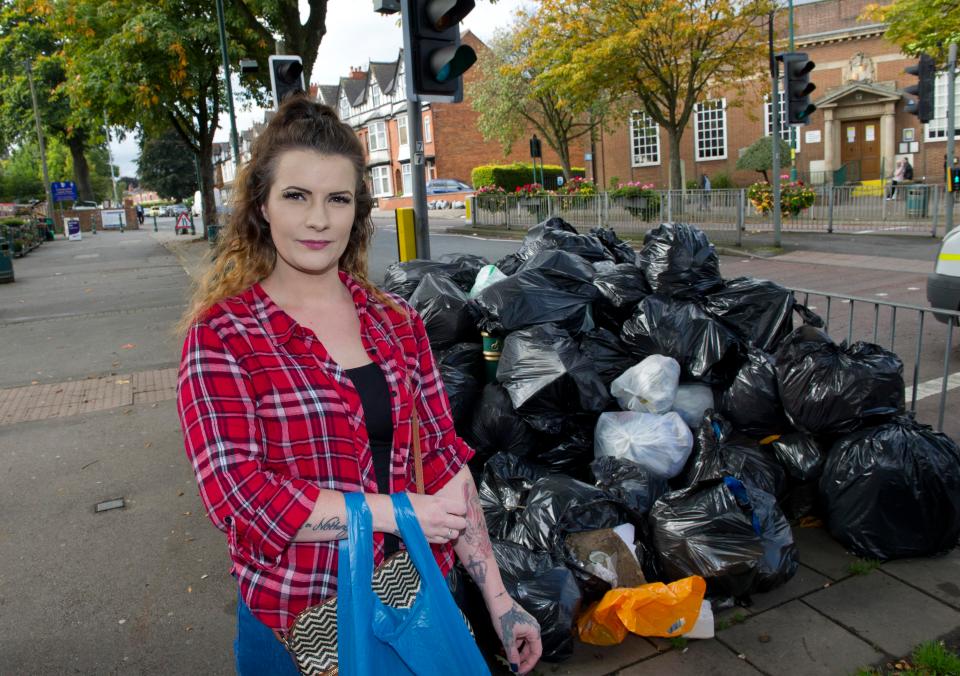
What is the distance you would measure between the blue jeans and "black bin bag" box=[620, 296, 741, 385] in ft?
10.1

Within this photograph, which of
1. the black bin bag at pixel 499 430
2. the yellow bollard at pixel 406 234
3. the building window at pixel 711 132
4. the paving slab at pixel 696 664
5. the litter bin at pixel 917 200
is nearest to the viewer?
the paving slab at pixel 696 664

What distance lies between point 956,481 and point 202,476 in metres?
3.47

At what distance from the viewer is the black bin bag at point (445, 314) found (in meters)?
4.48

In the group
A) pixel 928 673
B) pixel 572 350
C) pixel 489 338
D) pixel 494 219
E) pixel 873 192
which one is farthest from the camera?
pixel 494 219

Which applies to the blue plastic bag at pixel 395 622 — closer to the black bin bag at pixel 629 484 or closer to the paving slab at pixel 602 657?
the paving slab at pixel 602 657

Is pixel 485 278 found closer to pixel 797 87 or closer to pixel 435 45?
pixel 435 45

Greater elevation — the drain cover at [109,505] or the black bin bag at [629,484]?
the black bin bag at [629,484]

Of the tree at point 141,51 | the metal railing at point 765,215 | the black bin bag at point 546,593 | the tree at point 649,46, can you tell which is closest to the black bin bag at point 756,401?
the black bin bag at point 546,593

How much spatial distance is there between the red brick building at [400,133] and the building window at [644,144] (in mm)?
7739

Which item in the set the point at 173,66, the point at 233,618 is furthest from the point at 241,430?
the point at 173,66

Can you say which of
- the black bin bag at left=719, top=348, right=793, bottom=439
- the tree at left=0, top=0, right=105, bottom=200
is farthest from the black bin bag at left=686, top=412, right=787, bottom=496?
the tree at left=0, top=0, right=105, bottom=200

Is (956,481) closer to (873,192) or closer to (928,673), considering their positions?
(928,673)

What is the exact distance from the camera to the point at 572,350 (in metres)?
4.07

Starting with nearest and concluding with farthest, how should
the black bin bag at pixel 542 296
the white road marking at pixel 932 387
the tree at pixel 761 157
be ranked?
the black bin bag at pixel 542 296
the white road marking at pixel 932 387
the tree at pixel 761 157
